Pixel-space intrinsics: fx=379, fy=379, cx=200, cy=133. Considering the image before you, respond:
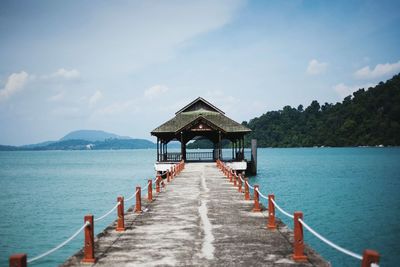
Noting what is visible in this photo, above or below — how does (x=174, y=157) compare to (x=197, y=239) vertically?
above

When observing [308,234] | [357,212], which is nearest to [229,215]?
[308,234]

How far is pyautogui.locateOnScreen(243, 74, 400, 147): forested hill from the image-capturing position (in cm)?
13825

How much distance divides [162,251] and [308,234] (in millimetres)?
11557

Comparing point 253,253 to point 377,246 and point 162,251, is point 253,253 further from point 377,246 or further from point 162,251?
point 377,246

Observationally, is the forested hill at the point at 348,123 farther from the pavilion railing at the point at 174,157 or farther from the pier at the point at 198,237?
the pier at the point at 198,237

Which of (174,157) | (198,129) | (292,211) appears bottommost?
(292,211)

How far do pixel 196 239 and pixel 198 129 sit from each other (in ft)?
90.6

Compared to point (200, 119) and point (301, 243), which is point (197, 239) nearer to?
point (301, 243)

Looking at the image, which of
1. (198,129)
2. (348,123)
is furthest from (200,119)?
(348,123)

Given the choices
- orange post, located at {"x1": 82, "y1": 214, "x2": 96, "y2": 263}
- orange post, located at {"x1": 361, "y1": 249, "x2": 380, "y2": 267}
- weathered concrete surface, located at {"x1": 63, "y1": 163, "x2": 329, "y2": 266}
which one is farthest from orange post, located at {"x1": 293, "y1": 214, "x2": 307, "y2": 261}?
orange post, located at {"x1": 82, "y1": 214, "x2": 96, "y2": 263}

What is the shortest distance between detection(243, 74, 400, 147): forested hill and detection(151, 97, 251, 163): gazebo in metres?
112

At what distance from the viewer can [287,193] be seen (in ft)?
114

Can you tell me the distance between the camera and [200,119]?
1458 inches

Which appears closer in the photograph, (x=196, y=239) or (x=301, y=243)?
(x=301, y=243)
